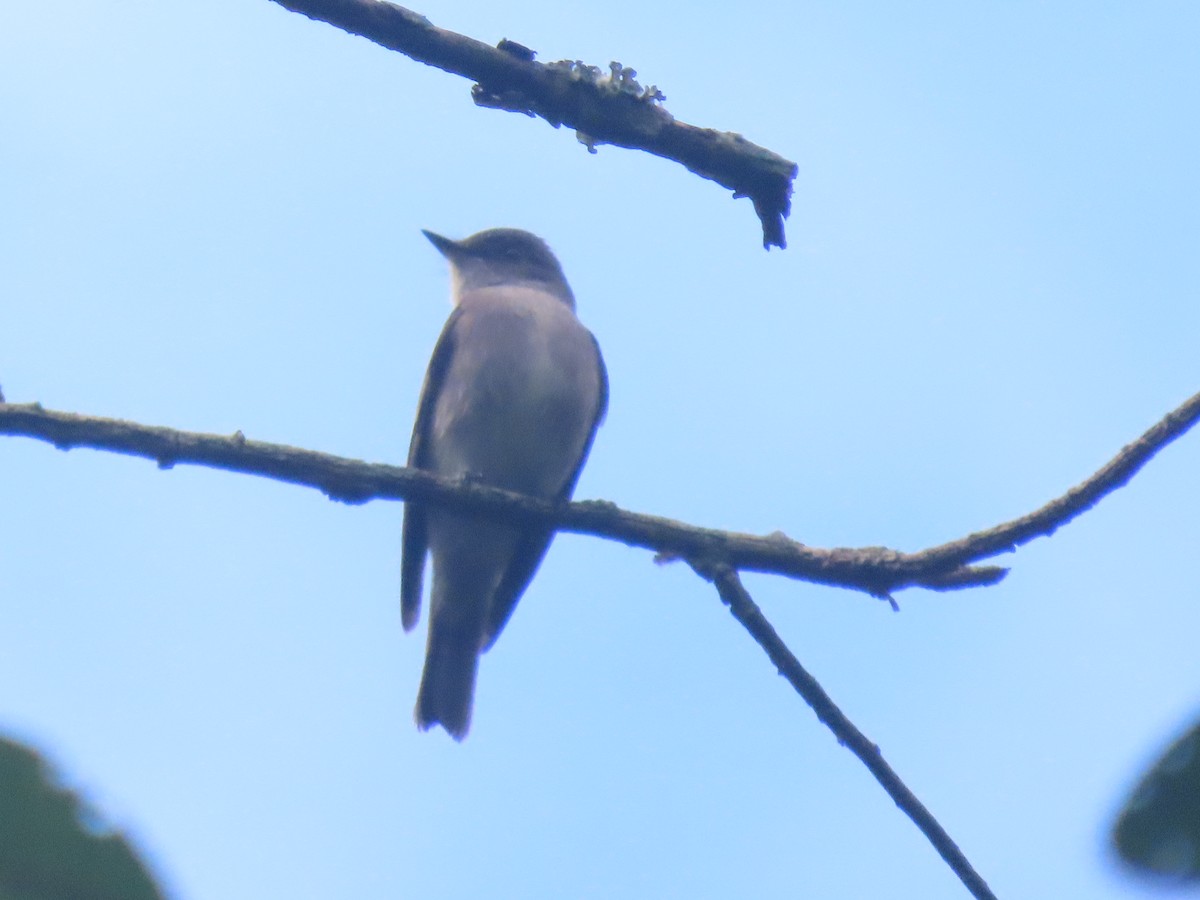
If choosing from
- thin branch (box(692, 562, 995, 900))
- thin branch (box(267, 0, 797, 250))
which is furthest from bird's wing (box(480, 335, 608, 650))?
thin branch (box(267, 0, 797, 250))

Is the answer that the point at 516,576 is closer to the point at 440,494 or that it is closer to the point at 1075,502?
the point at 440,494

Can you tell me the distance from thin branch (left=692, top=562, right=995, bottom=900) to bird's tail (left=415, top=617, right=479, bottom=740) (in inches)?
149

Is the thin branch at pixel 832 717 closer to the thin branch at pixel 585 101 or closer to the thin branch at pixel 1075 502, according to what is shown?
the thin branch at pixel 1075 502

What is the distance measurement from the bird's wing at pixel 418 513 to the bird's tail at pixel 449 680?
9.2 inches

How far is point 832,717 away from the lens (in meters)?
3.46

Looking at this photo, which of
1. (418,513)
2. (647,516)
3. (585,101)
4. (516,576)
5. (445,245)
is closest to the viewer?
(585,101)

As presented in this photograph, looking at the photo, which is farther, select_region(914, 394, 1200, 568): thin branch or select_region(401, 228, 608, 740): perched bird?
select_region(401, 228, 608, 740): perched bird

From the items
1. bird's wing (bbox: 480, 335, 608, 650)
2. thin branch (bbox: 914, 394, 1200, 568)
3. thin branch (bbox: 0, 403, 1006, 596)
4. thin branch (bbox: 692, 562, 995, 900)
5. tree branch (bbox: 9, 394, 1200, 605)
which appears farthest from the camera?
bird's wing (bbox: 480, 335, 608, 650)

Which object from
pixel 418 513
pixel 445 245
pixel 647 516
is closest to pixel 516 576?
pixel 418 513

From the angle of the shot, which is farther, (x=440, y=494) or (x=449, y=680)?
(x=449, y=680)

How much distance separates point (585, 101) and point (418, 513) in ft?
16.0

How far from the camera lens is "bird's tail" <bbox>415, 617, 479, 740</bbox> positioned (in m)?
7.62

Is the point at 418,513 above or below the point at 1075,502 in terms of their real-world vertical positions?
above

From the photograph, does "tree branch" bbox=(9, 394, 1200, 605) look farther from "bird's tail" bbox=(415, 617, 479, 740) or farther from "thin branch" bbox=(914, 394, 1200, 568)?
"bird's tail" bbox=(415, 617, 479, 740)
